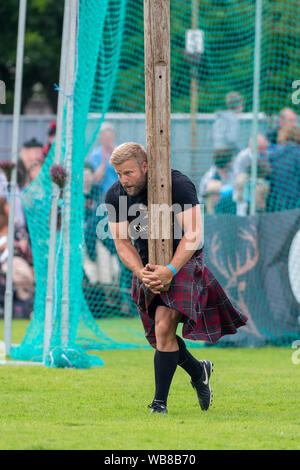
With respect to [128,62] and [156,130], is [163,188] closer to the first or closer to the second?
[156,130]

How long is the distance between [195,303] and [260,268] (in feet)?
12.5

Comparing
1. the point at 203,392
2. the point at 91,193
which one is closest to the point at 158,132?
the point at 203,392

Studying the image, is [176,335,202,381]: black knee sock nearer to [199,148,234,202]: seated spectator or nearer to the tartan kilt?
the tartan kilt

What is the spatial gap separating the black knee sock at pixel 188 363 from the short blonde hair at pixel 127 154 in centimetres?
97

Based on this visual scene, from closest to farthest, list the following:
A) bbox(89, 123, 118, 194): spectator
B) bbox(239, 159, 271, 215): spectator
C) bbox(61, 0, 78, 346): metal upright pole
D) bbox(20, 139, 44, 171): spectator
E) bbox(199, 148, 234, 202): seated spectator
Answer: bbox(61, 0, 78, 346): metal upright pole < bbox(239, 159, 271, 215): spectator < bbox(89, 123, 118, 194): spectator < bbox(199, 148, 234, 202): seated spectator < bbox(20, 139, 44, 171): spectator

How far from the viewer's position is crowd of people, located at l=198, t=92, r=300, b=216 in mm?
9211

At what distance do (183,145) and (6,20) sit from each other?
11.5 m

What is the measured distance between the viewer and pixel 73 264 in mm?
7207

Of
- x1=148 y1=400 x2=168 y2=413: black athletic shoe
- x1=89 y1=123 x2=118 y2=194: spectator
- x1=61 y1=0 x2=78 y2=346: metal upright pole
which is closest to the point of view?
x1=148 y1=400 x2=168 y2=413: black athletic shoe

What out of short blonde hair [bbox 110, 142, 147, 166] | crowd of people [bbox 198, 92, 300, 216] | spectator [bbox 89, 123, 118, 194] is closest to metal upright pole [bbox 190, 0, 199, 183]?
crowd of people [bbox 198, 92, 300, 216]

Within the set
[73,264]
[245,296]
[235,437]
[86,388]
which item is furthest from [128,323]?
[235,437]

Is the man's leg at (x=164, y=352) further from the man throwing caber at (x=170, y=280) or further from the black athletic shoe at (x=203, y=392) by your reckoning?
the black athletic shoe at (x=203, y=392)

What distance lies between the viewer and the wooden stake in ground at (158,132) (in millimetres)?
4723

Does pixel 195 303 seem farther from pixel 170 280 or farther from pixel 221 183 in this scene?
pixel 221 183
